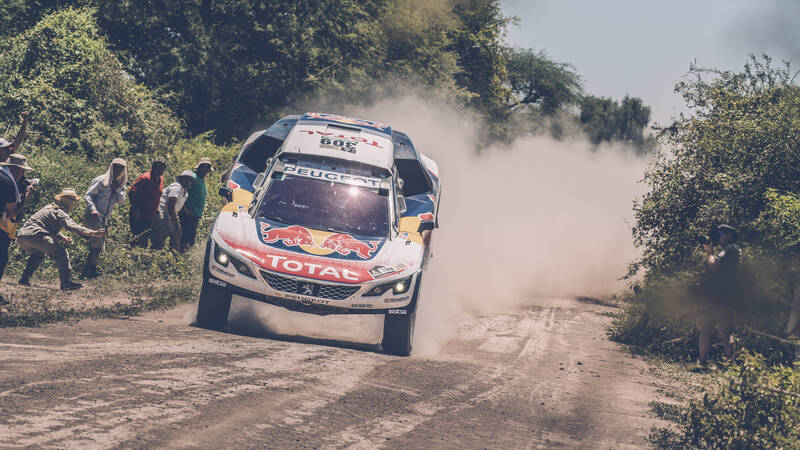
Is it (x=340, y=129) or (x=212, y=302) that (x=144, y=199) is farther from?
(x=212, y=302)

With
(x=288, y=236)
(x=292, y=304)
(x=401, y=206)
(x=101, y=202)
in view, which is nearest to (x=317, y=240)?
(x=288, y=236)

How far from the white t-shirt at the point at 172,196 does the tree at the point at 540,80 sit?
60.3 m

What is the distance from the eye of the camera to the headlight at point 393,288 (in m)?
9.84

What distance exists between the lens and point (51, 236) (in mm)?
11914

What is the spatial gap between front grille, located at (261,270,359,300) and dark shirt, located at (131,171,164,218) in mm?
5280

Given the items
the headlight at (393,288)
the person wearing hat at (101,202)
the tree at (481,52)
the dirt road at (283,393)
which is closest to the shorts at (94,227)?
the person wearing hat at (101,202)

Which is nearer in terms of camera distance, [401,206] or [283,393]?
[283,393]

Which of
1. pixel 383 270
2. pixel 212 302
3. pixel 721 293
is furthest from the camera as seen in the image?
pixel 721 293

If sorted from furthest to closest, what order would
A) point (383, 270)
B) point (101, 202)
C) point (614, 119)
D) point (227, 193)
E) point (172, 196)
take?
point (614, 119), point (172, 196), point (101, 202), point (227, 193), point (383, 270)

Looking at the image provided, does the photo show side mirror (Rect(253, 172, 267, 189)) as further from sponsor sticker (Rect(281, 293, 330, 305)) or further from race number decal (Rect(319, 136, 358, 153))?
sponsor sticker (Rect(281, 293, 330, 305))

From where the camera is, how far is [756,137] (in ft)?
42.1

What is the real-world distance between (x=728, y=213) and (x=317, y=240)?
5.98 meters

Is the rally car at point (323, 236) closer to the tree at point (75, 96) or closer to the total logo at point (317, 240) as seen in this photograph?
the total logo at point (317, 240)

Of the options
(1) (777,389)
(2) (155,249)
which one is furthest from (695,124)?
(2) (155,249)
